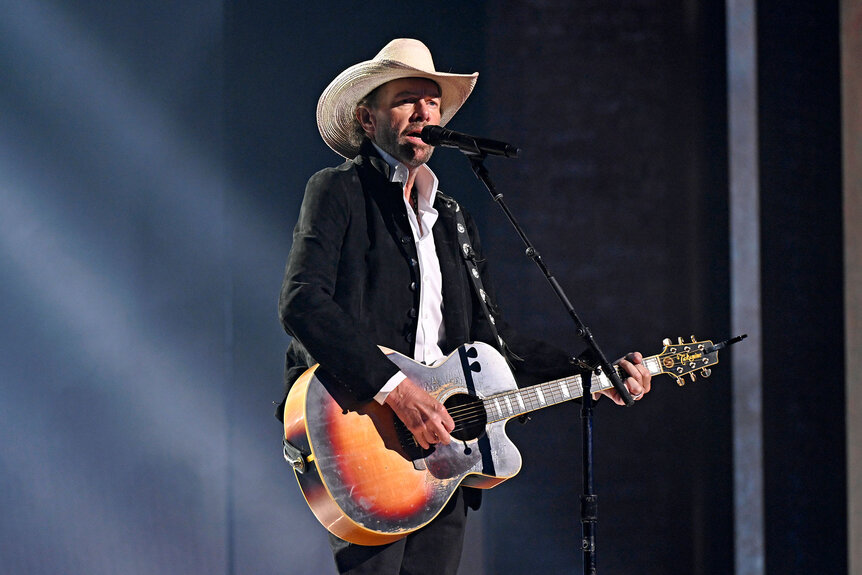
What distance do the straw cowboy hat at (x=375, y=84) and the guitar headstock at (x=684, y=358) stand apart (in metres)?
0.97

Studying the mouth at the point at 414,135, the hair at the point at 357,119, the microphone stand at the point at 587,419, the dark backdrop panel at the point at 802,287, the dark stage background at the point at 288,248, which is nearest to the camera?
the microphone stand at the point at 587,419

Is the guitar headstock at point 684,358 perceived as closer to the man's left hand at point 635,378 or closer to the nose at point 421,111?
the man's left hand at point 635,378

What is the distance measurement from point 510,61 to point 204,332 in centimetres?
169

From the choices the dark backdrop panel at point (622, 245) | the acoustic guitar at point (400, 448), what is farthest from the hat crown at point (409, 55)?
the dark backdrop panel at point (622, 245)

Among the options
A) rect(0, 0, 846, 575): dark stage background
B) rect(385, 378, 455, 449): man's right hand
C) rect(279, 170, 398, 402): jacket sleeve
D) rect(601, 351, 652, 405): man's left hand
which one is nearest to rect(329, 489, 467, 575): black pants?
rect(385, 378, 455, 449): man's right hand

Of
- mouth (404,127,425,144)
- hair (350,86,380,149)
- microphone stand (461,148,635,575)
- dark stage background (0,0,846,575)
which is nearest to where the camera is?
microphone stand (461,148,635,575)

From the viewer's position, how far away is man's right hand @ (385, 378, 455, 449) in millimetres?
2148

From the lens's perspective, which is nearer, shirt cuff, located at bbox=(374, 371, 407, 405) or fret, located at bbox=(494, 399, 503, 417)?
shirt cuff, located at bbox=(374, 371, 407, 405)

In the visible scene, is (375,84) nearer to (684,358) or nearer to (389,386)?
(389,386)

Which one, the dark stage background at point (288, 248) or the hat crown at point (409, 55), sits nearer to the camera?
the hat crown at point (409, 55)

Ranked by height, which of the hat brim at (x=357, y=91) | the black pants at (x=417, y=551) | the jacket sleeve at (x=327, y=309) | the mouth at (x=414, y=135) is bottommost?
the black pants at (x=417, y=551)

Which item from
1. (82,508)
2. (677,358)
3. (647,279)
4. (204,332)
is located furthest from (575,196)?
(82,508)

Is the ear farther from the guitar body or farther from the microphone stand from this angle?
the guitar body

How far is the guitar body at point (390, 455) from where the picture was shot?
2.10m
